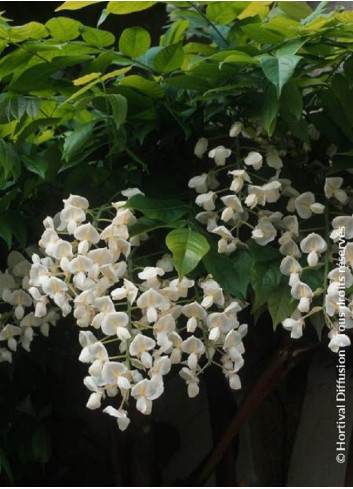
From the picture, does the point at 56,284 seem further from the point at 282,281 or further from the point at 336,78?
the point at 336,78

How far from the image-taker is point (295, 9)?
3.53ft

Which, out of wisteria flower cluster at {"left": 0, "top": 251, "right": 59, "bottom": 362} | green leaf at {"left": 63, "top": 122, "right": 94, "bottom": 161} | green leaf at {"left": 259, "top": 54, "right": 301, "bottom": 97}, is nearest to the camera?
green leaf at {"left": 259, "top": 54, "right": 301, "bottom": 97}

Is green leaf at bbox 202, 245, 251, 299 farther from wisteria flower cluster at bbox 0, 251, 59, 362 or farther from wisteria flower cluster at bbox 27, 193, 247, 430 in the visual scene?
wisteria flower cluster at bbox 0, 251, 59, 362

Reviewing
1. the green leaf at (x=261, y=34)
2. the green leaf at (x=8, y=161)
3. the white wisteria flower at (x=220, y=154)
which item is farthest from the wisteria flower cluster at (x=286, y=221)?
the green leaf at (x=8, y=161)

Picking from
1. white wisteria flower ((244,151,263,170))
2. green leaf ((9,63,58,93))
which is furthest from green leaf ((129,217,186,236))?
green leaf ((9,63,58,93))

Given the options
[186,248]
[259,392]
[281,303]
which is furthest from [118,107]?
[259,392]

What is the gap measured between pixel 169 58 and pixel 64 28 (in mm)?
128

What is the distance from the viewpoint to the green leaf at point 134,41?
92 cm

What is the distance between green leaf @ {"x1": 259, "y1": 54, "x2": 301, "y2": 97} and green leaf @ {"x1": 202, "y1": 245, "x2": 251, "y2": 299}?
0.64 ft

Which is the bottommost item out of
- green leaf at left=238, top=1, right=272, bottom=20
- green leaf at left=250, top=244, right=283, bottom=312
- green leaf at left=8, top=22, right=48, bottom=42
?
green leaf at left=250, top=244, right=283, bottom=312

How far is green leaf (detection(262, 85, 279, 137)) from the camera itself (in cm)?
86

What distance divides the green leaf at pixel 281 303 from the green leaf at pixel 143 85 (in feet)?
0.87

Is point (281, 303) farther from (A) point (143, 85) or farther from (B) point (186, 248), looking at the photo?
(A) point (143, 85)

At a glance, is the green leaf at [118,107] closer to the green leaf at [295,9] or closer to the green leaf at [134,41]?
the green leaf at [134,41]
